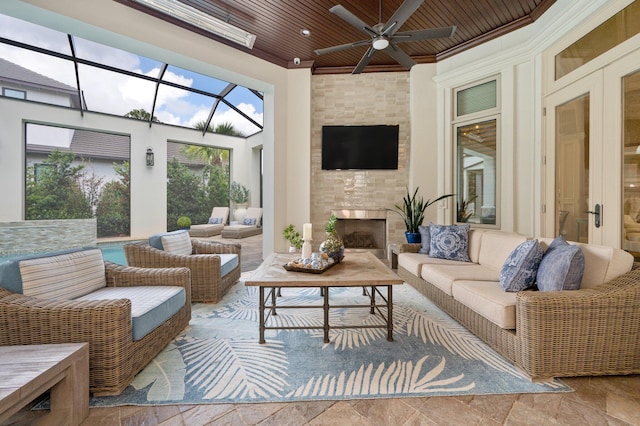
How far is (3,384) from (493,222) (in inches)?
202

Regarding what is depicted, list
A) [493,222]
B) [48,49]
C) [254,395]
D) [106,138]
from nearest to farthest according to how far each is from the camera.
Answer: [254,395] → [493,222] → [48,49] → [106,138]

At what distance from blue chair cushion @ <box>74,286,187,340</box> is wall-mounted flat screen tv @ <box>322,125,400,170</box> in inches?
148

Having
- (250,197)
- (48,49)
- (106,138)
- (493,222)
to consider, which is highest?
(48,49)

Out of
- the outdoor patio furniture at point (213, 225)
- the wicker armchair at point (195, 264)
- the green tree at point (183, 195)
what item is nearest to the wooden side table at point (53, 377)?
the wicker armchair at point (195, 264)

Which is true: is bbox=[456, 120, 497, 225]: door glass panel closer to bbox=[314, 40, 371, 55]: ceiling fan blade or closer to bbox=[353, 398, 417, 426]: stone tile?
bbox=[314, 40, 371, 55]: ceiling fan blade

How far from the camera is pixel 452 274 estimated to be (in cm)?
276

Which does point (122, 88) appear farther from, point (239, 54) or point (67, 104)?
point (239, 54)

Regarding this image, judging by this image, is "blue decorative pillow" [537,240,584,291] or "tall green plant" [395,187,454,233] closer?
"blue decorative pillow" [537,240,584,291]

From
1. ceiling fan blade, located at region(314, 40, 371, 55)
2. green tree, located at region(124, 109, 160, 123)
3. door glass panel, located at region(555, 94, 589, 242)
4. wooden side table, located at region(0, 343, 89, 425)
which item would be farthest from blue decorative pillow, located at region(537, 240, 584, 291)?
green tree, located at region(124, 109, 160, 123)

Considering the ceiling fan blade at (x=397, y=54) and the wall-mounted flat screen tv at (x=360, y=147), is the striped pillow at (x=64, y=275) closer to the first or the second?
the ceiling fan blade at (x=397, y=54)

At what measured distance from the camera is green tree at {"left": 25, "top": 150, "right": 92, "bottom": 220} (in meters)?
6.77

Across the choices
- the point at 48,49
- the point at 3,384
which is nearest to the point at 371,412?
the point at 3,384

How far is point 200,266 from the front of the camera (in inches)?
120

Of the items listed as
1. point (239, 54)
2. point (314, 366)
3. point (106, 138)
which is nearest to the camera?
point (314, 366)
